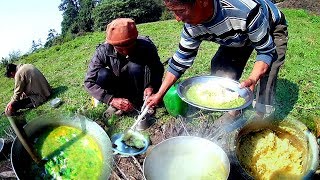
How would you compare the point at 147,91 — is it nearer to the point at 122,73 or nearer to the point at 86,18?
the point at 122,73

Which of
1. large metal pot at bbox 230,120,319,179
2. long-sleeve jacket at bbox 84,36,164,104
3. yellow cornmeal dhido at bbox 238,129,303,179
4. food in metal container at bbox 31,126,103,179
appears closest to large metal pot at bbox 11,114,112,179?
food in metal container at bbox 31,126,103,179

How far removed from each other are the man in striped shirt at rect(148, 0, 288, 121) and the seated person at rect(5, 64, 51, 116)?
435 cm

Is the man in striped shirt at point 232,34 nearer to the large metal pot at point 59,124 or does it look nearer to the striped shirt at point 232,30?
the striped shirt at point 232,30

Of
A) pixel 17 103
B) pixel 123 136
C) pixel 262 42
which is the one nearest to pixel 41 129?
pixel 123 136

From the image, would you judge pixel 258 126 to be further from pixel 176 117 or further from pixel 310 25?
pixel 310 25

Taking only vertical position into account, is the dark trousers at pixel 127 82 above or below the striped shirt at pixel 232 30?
below

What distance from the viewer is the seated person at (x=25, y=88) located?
6.66 meters

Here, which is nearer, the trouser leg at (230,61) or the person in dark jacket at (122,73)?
the trouser leg at (230,61)

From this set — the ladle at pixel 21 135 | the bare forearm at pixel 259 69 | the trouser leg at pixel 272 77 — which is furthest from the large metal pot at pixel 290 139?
the ladle at pixel 21 135

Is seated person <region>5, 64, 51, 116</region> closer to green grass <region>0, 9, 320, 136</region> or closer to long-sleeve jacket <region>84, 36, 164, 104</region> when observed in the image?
green grass <region>0, 9, 320, 136</region>

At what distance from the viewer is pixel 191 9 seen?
2.35 metres

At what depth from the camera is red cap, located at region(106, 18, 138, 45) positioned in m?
3.68

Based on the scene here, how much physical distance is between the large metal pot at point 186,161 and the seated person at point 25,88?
5152 millimetres

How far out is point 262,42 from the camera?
2867 mm
